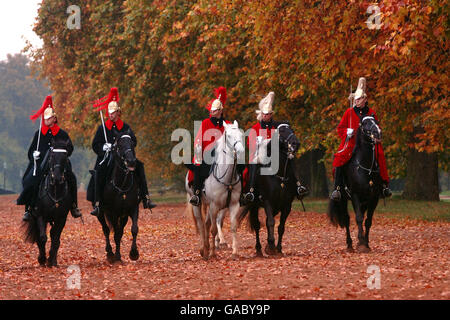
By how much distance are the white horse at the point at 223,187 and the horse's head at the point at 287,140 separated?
1013mm

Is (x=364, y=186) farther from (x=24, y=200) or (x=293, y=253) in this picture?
(x=24, y=200)

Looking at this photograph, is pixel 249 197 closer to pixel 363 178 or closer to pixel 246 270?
pixel 363 178

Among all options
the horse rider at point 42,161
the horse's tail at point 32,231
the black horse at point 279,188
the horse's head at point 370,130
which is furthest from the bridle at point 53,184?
the horse's head at point 370,130

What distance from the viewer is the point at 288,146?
15.4 meters

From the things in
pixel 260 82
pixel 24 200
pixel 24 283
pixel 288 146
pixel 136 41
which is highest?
pixel 136 41

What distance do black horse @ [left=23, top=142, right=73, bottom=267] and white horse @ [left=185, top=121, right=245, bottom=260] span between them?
8.11 ft

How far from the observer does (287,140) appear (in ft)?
50.7

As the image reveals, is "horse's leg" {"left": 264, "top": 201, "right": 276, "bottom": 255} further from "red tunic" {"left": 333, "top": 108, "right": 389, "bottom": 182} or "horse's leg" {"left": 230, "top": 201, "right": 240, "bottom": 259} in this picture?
"red tunic" {"left": 333, "top": 108, "right": 389, "bottom": 182}

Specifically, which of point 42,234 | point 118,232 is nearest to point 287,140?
point 118,232

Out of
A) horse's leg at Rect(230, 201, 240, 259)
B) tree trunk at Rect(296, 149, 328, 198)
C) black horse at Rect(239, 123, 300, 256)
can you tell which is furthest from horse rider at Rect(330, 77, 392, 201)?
tree trunk at Rect(296, 149, 328, 198)

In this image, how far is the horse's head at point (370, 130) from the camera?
1535 centimetres

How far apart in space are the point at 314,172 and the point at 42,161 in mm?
27455
